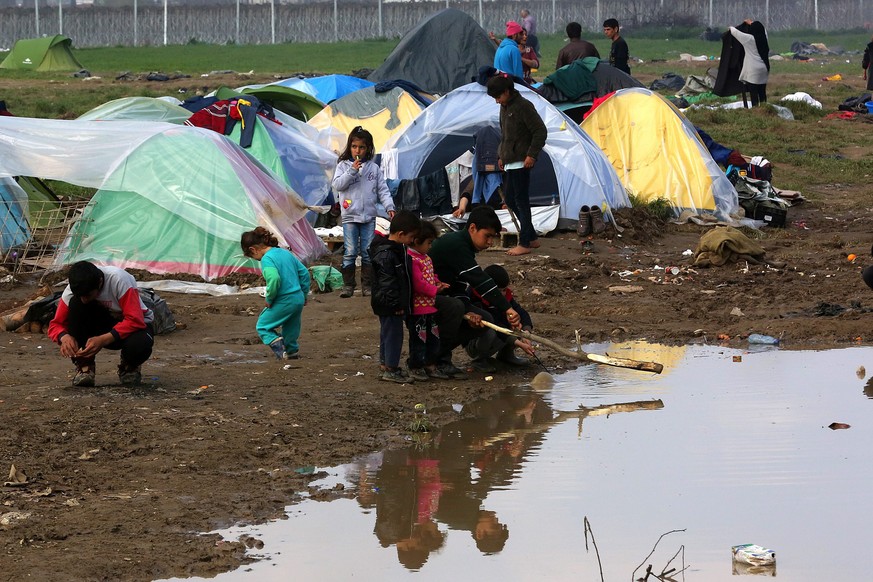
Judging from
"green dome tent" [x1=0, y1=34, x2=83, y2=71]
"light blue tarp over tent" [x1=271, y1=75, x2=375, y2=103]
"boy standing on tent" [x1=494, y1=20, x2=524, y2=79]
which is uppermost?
"green dome tent" [x1=0, y1=34, x2=83, y2=71]

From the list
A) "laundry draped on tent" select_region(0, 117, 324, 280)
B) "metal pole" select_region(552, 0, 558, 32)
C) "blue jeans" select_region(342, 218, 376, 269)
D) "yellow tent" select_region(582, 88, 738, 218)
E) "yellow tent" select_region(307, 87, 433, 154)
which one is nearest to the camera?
"blue jeans" select_region(342, 218, 376, 269)

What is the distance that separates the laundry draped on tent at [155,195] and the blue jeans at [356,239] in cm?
112

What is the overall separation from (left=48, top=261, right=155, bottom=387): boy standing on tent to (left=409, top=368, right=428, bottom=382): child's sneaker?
1787 mm

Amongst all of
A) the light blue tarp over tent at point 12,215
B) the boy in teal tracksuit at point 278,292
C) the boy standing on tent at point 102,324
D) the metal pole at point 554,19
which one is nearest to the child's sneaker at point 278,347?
the boy in teal tracksuit at point 278,292

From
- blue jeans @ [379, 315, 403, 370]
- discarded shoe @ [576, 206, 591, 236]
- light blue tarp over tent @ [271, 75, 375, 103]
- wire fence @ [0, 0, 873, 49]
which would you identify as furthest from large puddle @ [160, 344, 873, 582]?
wire fence @ [0, 0, 873, 49]

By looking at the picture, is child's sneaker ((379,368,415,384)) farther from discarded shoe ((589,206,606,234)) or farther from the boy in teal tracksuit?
discarded shoe ((589,206,606,234))

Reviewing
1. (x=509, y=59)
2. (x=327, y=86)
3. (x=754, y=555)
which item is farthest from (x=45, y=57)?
(x=754, y=555)

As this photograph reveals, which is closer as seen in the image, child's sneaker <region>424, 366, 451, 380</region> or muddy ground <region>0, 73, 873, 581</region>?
muddy ground <region>0, 73, 873, 581</region>

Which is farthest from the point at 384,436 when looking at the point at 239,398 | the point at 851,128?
the point at 851,128

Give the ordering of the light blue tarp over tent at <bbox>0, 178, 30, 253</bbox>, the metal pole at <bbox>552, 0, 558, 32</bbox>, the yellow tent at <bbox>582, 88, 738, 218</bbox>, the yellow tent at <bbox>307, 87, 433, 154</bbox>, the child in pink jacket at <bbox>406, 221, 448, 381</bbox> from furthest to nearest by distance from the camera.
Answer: the metal pole at <bbox>552, 0, 558, 32</bbox>
the yellow tent at <bbox>307, 87, 433, 154</bbox>
the yellow tent at <bbox>582, 88, 738, 218</bbox>
the light blue tarp over tent at <bbox>0, 178, 30, 253</bbox>
the child in pink jacket at <bbox>406, 221, 448, 381</bbox>

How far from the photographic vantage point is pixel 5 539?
5211 millimetres

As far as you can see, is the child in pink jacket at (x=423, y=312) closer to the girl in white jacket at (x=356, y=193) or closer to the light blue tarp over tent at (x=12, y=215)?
the girl in white jacket at (x=356, y=193)

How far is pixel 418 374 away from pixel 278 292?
130 cm

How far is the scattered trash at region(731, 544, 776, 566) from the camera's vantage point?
17.1 feet
